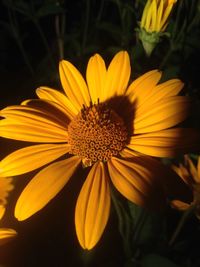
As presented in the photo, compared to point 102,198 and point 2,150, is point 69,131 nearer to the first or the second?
point 102,198

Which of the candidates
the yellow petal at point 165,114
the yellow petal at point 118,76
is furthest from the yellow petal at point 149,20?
the yellow petal at point 165,114

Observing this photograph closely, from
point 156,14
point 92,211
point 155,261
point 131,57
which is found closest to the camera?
point 92,211

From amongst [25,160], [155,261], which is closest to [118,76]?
[25,160]

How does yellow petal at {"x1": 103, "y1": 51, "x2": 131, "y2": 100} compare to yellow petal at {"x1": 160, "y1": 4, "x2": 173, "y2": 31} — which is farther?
yellow petal at {"x1": 160, "y1": 4, "x2": 173, "y2": 31}

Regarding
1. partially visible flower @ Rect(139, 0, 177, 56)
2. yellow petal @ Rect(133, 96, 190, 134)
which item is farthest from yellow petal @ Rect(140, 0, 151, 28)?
yellow petal @ Rect(133, 96, 190, 134)

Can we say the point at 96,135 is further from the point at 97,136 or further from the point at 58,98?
the point at 58,98

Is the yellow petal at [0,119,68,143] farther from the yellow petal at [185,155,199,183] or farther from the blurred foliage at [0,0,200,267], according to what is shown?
the yellow petal at [185,155,199,183]

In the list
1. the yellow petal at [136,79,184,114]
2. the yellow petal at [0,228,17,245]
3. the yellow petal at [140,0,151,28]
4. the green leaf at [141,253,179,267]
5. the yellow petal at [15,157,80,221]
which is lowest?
the green leaf at [141,253,179,267]
